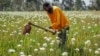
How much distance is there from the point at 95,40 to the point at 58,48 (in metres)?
2.13

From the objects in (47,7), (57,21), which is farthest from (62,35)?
(47,7)

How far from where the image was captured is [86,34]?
12078 millimetres

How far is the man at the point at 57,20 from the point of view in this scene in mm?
8328

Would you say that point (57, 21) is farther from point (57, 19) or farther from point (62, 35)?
point (62, 35)

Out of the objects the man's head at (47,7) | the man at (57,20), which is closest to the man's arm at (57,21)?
the man at (57,20)

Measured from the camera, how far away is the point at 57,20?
8.35 metres

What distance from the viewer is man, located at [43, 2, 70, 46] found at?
27.3 ft

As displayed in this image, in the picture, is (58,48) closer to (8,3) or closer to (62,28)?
(62,28)

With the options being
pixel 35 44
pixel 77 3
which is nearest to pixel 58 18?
pixel 35 44

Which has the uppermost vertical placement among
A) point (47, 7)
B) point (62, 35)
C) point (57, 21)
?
point (47, 7)

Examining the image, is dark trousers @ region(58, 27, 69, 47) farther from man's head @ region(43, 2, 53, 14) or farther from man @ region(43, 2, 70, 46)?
man's head @ region(43, 2, 53, 14)

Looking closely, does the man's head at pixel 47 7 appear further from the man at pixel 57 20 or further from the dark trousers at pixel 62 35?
the dark trousers at pixel 62 35

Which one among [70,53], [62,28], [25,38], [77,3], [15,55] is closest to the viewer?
[15,55]

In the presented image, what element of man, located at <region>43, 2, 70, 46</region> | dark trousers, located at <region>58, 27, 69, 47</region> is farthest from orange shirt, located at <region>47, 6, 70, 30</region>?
dark trousers, located at <region>58, 27, 69, 47</region>
